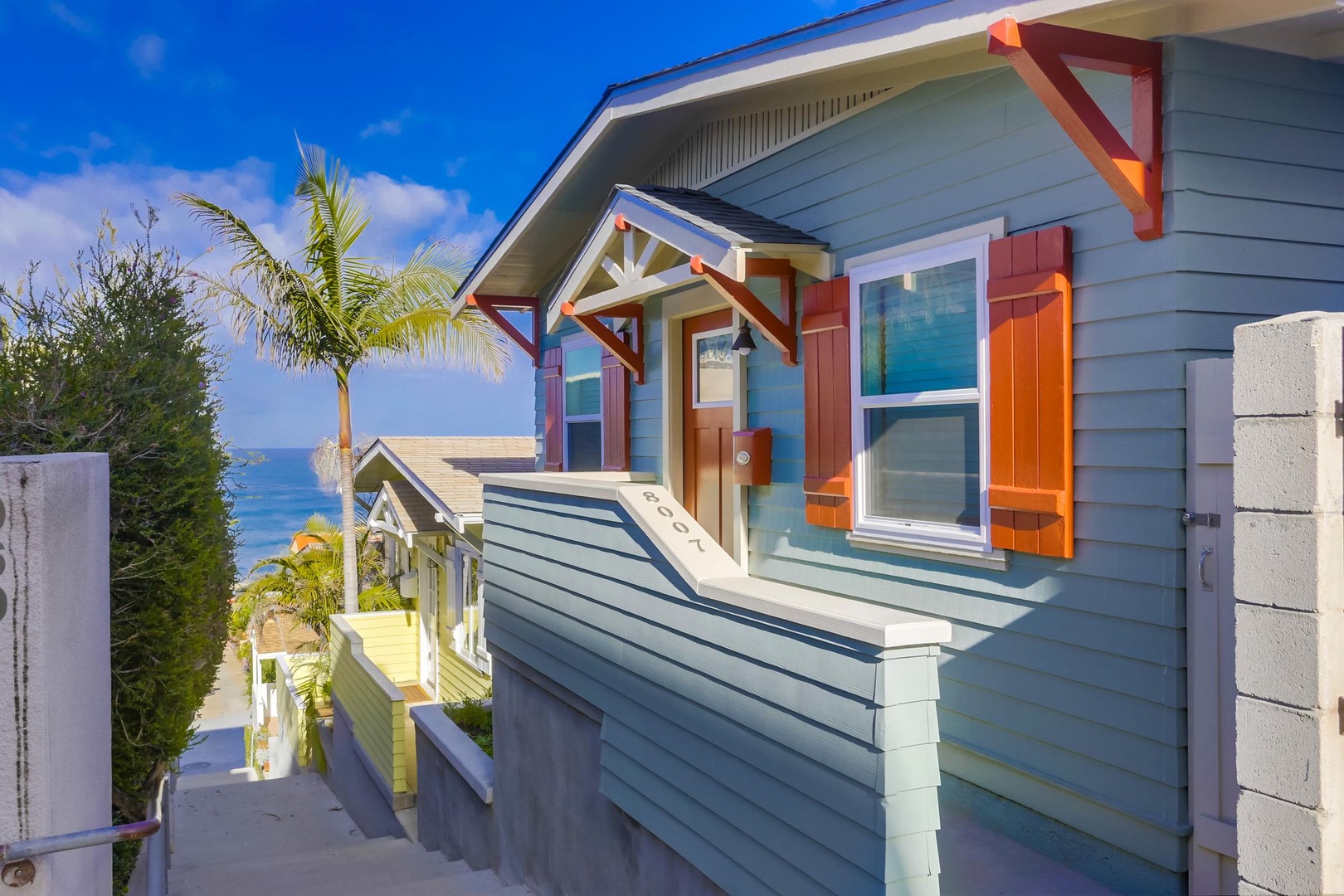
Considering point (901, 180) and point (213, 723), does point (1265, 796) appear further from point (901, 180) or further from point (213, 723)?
point (213, 723)

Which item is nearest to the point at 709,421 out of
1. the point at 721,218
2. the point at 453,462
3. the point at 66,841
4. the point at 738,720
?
the point at 721,218

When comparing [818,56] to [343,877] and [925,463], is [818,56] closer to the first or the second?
[925,463]

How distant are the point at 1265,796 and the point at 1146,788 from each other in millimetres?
1561

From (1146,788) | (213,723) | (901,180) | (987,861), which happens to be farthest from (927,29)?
(213,723)

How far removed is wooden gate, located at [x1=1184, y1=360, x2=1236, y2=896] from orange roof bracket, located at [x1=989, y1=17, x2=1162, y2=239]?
2.18 ft

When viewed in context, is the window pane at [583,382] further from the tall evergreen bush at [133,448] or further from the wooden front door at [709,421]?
the tall evergreen bush at [133,448]

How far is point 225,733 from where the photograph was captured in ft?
99.7

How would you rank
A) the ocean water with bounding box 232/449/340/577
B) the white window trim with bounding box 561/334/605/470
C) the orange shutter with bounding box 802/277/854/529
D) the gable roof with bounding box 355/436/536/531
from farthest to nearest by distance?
the ocean water with bounding box 232/449/340/577, the gable roof with bounding box 355/436/536/531, the white window trim with bounding box 561/334/605/470, the orange shutter with bounding box 802/277/854/529

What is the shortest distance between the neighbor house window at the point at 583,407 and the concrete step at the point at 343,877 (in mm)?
3499

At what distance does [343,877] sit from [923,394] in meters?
5.83

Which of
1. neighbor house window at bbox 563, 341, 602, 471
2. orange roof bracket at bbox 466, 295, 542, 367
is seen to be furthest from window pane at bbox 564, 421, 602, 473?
orange roof bracket at bbox 466, 295, 542, 367

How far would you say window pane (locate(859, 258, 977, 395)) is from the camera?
4250 millimetres

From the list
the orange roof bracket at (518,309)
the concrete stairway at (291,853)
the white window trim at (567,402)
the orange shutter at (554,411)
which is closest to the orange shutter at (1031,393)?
the concrete stairway at (291,853)

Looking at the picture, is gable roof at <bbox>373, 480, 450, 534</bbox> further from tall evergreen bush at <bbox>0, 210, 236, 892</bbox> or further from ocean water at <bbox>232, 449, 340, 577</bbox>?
ocean water at <bbox>232, 449, 340, 577</bbox>
